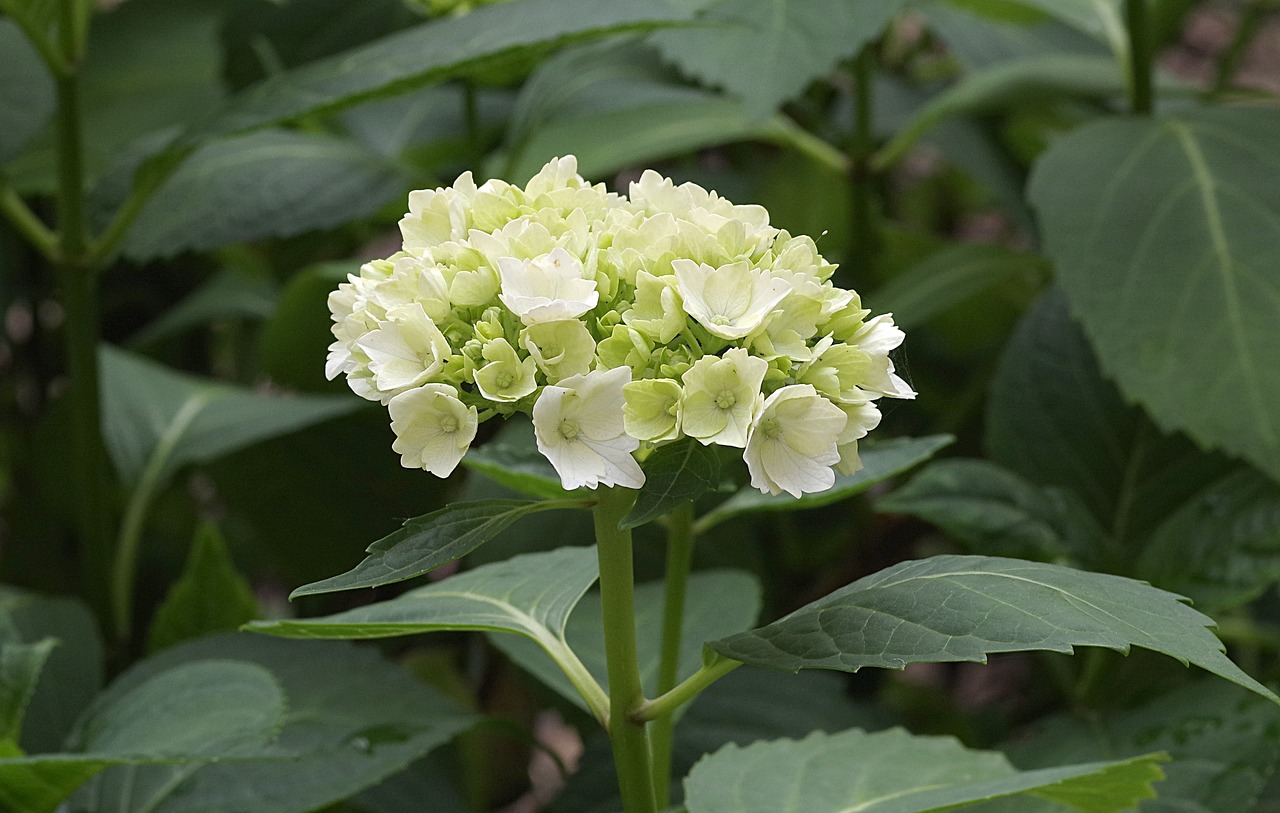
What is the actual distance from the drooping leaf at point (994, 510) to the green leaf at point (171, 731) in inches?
14.1

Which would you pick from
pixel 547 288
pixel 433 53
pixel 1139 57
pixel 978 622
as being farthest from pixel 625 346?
pixel 1139 57

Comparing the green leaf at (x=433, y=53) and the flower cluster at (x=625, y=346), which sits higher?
the green leaf at (x=433, y=53)

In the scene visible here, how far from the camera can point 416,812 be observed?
2.64 feet

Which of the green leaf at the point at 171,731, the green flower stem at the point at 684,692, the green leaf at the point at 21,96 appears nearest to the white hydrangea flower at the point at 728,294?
the green flower stem at the point at 684,692

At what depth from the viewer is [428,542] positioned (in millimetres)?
377

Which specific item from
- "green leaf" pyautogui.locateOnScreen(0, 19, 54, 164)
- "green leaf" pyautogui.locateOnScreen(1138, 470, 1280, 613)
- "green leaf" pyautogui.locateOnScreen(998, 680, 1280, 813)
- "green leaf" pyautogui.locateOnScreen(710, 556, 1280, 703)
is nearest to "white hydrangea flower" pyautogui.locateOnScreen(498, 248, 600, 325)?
"green leaf" pyautogui.locateOnScreen(710, 556, 1280, 703)

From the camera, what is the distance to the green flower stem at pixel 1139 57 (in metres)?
0.88

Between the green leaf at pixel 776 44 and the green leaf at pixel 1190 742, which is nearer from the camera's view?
the green leaf at pixel 1190 742

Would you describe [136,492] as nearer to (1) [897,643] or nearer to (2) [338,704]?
(2) [338,704]

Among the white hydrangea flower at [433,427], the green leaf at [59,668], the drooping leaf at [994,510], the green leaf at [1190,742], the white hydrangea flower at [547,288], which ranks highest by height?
the white hydrangea flower at [547,288]

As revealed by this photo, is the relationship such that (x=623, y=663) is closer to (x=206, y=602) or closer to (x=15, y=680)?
(x=15, y=680)

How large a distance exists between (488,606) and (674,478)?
0.15m

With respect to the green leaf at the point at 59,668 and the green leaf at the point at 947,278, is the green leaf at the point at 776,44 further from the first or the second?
the green leaf at the point at 59,668

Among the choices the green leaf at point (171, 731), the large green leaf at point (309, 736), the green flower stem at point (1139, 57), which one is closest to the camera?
the green leaf at point (171, 731)
